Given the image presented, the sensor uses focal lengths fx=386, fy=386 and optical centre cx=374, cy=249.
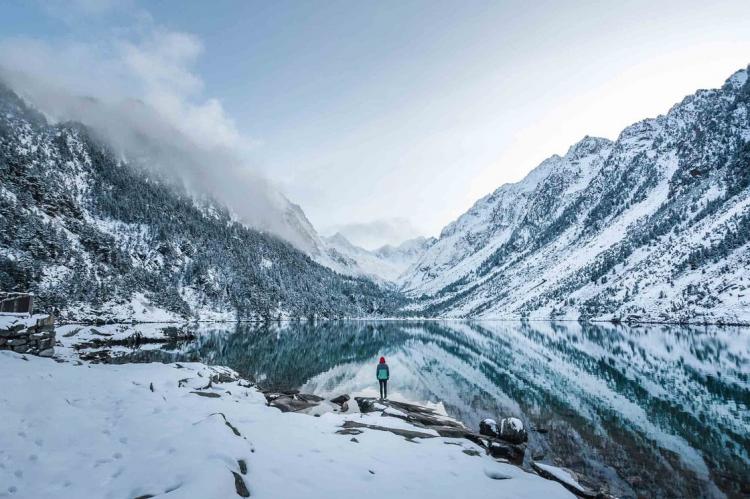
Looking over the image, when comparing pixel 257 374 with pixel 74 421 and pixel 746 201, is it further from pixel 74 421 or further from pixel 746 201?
pixel 746 201

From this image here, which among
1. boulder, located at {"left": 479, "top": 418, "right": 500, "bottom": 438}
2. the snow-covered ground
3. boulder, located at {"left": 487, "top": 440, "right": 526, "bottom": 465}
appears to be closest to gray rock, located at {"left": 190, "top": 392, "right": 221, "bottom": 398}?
the snow-covered ground

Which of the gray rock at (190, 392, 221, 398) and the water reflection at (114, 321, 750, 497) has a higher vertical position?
the gray rock at (190, 392, 221, 398)

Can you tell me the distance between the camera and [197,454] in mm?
10078

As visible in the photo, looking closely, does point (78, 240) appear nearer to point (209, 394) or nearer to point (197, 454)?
point (209, 394)

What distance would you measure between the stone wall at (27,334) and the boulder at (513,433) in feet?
100

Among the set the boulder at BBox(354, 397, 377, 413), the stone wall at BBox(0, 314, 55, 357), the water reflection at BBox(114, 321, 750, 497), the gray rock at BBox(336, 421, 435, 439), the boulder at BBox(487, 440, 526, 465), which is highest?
the stone wall at BBox(0, 314, 55, 357)

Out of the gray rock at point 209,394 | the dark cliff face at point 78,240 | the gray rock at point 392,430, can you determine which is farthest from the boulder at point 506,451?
the dark cliff face at point 78,240

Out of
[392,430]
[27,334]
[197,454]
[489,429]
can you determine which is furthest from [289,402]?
[27,334]

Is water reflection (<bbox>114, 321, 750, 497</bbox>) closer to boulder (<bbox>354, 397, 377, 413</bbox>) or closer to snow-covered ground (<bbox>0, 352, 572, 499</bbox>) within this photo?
boulder (<bbox>354, 397, 377, 413</bbox>)

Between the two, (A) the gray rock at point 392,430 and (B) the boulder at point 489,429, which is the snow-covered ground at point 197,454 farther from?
(B) the boulder at point 489,429

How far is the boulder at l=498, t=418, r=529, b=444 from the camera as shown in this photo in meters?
19.3

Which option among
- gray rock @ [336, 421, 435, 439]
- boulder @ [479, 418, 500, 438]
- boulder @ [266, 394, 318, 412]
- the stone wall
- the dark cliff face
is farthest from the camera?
the dark cliff face

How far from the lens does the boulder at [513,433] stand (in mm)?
19266

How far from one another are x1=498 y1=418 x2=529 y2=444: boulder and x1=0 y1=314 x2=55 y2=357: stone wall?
1205 inches
